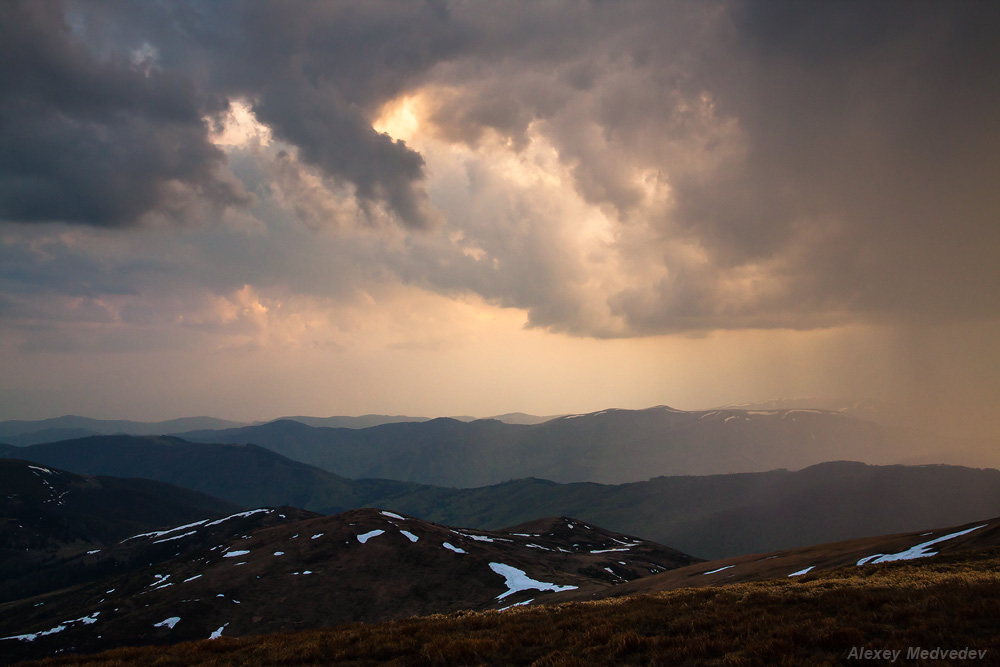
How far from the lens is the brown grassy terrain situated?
13.9m

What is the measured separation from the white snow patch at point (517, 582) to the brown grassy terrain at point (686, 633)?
65.4 meters

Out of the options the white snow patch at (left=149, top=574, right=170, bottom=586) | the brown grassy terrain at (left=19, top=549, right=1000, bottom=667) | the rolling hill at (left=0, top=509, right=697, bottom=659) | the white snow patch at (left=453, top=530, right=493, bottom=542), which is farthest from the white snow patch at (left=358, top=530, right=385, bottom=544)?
the brown grassy terrain at (left=19, top=549, right=1000, bottom=667)

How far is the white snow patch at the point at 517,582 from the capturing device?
85062 millimetres

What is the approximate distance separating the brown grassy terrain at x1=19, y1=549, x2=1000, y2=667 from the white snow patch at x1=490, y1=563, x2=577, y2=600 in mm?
65425

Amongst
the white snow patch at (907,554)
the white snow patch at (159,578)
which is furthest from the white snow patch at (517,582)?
the white snow patch at (159,578)

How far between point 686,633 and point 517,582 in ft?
281

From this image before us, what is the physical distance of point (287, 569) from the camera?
106 m

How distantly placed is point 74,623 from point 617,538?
15668 centimetres

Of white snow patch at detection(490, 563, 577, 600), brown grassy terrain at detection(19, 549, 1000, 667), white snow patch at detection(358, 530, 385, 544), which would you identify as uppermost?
→ brown grassy terrain at detection(19, 549, 1000, 667)

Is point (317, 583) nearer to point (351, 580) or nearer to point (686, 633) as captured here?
point (351, 580)

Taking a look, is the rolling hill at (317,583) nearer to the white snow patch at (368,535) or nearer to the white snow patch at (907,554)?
the white snow patch at (368,535)

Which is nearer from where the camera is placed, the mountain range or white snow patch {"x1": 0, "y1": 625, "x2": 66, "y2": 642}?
the mountain range

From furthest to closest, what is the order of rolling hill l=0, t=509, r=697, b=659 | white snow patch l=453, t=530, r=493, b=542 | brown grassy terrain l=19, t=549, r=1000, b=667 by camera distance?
white snow patch l=453, t=530, r=493, b=542 → rolling hill l=0, t=509, r=697, b=659 → brown grassy terrain l=19, t=549, r=1000, b=667

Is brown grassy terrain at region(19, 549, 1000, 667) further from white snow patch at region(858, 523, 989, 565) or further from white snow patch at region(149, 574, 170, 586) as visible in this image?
white snow patch at region(149, 574, 170, 586)
